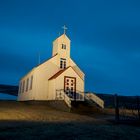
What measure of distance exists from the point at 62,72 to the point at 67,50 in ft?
14.8

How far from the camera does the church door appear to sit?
3066 centimetres

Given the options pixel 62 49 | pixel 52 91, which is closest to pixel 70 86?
pixel 52 91

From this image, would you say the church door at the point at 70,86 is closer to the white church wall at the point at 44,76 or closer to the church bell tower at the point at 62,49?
the white church wall at the point at 44,76

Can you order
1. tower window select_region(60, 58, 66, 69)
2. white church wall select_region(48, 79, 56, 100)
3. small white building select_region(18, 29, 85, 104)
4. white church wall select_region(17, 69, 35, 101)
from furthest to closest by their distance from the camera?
tower window select_region(60, 58, 66, 69)
white church wall select_region(17, 69, 35, 101)
small white building select_region(18, 29, 85, 104)
white church wall select_region(48, 79, 56, 100)

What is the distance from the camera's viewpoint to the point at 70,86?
31.2 m

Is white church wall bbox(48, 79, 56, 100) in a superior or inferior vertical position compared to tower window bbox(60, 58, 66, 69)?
inferior

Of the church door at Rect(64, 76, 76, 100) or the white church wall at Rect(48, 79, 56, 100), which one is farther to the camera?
the church door at Rect(64, 76, 76, 100)

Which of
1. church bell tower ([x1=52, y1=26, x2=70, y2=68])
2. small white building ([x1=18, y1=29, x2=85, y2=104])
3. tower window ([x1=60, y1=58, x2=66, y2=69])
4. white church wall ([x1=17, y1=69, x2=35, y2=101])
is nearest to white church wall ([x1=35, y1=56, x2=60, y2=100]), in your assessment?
small white building ([x1=18, y1=29, x2=85, y2=104])

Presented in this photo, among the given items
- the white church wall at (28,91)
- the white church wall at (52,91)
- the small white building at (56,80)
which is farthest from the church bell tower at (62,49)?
the white church wall at (28,91)

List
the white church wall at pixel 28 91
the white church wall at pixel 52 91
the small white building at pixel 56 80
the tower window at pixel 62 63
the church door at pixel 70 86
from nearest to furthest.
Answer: the white church wall at pixel 52 91, the small white building at pixel 56 80, the church door at pixel 70 86, the white church wall at pixel 28 91, the tower window at pixel 62 63

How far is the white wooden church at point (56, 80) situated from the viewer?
3038cm

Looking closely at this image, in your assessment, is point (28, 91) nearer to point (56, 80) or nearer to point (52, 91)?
point (52, 91)

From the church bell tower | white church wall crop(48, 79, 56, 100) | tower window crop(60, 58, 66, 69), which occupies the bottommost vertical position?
white church wall crop(48, 79, 56, 100)

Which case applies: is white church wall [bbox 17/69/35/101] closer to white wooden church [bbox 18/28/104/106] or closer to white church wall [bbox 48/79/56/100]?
white wooden church [bbox 18/28/104/106]
